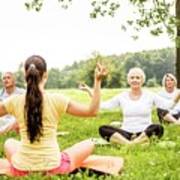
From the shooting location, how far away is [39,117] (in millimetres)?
6348

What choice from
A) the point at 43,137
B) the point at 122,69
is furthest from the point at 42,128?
the point at 122,69

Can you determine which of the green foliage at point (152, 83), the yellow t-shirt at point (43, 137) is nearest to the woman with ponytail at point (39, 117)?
the yellow t-shirt at point (43, 137)

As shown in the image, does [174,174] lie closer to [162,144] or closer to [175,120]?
[162,144]

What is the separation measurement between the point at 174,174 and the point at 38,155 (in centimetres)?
159

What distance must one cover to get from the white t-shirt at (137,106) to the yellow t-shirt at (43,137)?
10.5ft

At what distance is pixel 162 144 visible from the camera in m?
9.34

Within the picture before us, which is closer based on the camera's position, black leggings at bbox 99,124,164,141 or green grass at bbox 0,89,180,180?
green grass at bbox 0,89,180,180

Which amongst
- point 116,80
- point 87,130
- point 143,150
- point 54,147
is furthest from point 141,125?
point 116,80

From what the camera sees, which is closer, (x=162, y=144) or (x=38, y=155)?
(x=38, y=155)

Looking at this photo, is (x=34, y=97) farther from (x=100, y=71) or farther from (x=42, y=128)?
(x=100, y=71)

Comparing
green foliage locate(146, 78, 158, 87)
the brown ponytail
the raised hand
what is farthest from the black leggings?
green foliage locate(146, 78, 158, 87)

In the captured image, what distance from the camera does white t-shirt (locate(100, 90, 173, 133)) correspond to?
9.73 metres

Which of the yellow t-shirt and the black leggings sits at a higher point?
the yellow t-shirt

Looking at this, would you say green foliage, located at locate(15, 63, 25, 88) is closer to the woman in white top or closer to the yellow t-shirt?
the yellow t-shirt
